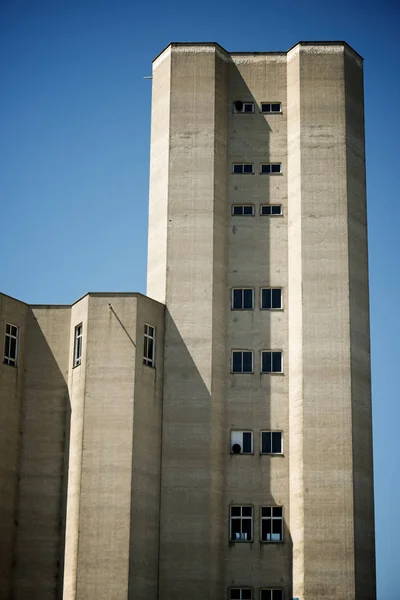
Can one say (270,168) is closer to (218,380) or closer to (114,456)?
(218,380)

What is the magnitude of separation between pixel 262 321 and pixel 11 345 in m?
13.4

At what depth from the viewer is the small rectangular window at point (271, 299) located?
64.8 metres

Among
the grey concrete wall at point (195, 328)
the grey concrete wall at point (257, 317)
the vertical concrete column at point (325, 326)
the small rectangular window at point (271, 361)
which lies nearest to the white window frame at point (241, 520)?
the grey concrete wall at point (257, 317)

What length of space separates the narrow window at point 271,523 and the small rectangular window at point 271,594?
2520 mm

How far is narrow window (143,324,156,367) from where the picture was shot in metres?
61.7

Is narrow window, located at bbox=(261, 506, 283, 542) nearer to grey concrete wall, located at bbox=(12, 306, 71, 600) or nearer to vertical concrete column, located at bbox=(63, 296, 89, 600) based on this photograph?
vertical concrete column, located at bbox=(63, 296, 89, 600)

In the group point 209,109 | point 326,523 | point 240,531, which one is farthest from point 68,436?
point 209,109

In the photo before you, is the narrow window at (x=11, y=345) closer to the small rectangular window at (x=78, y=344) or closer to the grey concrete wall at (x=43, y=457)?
the grey concrete wall at (x=43, y=457)

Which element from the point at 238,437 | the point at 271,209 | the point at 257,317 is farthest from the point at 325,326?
the point at 271,209

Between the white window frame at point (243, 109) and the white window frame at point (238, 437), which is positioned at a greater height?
the white window frame at point (243, 109)

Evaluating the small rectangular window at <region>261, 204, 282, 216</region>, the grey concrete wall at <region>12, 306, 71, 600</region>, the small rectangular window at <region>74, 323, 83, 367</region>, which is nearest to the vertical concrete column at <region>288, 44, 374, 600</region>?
→ the small rectangular window at <region>261, 204, 282, 216</region>

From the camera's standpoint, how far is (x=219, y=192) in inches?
2603

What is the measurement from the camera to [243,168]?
221 ft

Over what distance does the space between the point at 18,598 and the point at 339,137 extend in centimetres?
2999
